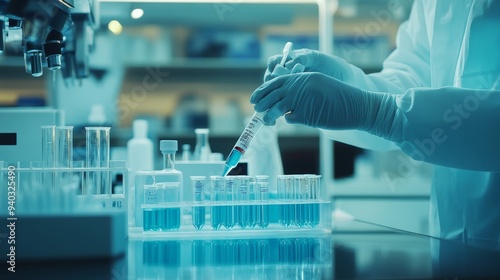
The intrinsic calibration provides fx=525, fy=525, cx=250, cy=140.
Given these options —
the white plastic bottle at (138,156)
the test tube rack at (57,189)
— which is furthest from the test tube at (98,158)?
the white plastic bottle at (138,156)

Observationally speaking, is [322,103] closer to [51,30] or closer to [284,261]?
[284,261]

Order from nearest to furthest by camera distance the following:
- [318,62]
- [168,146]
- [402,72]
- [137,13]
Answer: [168,146] < [318,62] < [402,72] < [137,13]

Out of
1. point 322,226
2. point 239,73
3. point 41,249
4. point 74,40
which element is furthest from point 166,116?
point 41,249

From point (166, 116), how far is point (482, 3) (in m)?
2.69

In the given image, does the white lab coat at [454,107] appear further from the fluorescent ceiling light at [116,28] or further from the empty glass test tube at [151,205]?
the fluorescent ceiling light at [116,28]

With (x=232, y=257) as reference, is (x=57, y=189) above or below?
above

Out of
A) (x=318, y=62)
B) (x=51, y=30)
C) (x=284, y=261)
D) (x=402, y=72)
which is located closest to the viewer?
(x=284, y=261)

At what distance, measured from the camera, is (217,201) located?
1.28 meters

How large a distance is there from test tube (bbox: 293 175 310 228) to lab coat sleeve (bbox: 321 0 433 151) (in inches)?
16.2

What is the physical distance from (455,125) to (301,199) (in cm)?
41

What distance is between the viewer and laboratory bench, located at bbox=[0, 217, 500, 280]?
0.84 m

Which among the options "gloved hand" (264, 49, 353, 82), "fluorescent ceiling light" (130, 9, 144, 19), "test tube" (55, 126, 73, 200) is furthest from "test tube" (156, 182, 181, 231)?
"fluorescent ceiling light" (130, 9, 144, 19)

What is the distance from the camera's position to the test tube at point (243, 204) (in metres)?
1.27

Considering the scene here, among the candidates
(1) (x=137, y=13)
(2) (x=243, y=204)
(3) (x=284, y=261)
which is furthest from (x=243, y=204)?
(1) (x=137, y=13)
